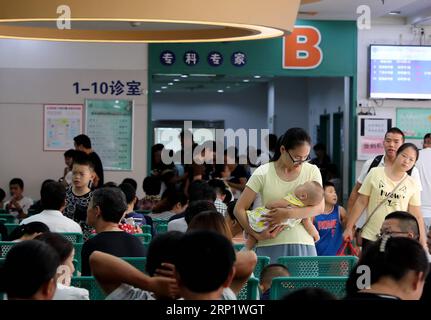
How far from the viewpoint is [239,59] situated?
43.4 feet

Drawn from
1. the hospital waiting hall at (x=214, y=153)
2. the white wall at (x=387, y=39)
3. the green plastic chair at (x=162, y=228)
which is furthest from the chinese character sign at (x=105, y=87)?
the green plastic chair at (x=162, y=228)

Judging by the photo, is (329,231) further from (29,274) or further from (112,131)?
(112,131)

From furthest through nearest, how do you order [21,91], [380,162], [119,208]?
[21,91], [380,162], [119,208]

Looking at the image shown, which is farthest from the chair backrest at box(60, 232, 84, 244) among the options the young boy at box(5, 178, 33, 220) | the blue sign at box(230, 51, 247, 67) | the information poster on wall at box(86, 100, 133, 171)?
the blue sign at box(230, 51, 247, 67)

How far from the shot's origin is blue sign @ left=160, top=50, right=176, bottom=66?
13.1m

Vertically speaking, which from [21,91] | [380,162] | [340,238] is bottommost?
[340,238]

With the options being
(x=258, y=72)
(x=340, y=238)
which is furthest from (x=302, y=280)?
(x=258, y=72)

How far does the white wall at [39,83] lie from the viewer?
1304cm

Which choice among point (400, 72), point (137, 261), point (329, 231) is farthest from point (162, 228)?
point (400, 72)

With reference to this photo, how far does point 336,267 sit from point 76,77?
785 centimetres

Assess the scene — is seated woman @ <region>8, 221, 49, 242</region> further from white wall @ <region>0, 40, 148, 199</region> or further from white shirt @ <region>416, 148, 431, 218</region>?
white wall @ <region>0, 40, 148, 199</region>

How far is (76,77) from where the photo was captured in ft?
42.9

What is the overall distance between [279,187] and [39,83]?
730 centimetres
